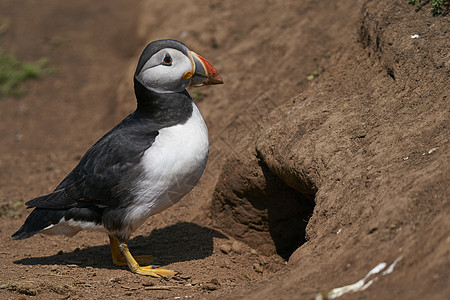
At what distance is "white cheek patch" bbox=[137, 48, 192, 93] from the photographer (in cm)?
503

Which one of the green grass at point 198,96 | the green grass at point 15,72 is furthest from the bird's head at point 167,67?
the green grass at point 15,72

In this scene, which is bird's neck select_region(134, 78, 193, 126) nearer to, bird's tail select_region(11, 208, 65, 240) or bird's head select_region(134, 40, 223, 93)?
bird's head select_region(134, 40, 223, 93)

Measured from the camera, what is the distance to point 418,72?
196 inches

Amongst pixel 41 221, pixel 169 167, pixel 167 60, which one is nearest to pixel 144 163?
pixel 169 167

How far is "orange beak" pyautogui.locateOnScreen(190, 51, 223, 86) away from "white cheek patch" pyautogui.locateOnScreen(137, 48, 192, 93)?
9 cm

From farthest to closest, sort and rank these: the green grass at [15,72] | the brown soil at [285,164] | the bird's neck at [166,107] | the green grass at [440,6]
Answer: the green grass at [15,72] < the green grass at [440,6] < the bird's neck at [166,107] < the brown soil at [285,164]

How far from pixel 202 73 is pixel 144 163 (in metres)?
1.04

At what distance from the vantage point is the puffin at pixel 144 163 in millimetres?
4906

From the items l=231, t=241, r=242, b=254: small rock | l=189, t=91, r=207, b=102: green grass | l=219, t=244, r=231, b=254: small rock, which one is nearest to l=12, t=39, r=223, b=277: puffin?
l=219, t=244, r=231, b=254: small rock

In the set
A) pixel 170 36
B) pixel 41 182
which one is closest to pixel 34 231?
pixel 41 182

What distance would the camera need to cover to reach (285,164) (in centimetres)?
532

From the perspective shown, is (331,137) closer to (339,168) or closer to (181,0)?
(339,168)

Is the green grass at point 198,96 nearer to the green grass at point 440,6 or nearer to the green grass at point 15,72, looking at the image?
the green grass at point 440,6

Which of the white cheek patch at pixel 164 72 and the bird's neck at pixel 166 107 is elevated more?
the white cheek patch at pixel 164 72
